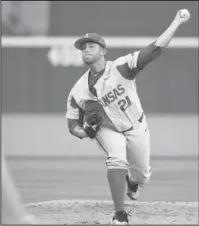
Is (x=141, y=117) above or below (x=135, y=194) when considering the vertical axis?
above

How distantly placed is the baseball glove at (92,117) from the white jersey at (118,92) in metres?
0.05

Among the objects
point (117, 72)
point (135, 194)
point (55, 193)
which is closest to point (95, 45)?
point (117, 72)

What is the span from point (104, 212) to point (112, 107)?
1447mm

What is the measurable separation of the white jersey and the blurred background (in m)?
8.49

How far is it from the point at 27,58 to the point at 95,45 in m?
→ 9.59

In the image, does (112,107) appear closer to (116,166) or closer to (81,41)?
(116,166)

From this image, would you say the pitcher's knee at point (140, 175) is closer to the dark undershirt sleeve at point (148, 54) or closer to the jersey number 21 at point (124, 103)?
the jersey number 21 at point (124, 103)

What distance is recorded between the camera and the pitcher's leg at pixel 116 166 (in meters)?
7.05

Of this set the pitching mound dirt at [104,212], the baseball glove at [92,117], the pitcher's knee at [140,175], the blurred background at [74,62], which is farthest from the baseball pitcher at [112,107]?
the blurred background at [74,62]

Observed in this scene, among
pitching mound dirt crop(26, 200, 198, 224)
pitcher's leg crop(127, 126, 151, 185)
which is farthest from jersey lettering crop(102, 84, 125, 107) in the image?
pitching mound dirt crop(26, 200, 198, 224)

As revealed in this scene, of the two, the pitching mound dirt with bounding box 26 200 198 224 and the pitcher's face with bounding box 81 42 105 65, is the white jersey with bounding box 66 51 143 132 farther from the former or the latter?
the pitching mound dirt with bounding box 26 200 198 224

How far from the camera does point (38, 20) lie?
53.6 ft

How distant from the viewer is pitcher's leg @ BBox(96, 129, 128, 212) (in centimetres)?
705

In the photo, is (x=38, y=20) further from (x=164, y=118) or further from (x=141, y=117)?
(x=141, y=117)
